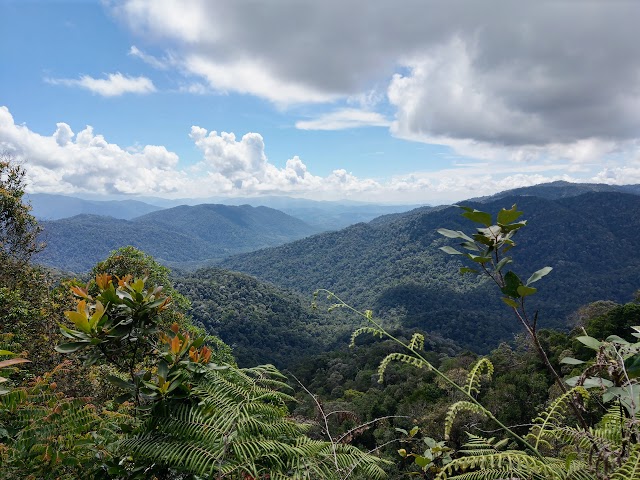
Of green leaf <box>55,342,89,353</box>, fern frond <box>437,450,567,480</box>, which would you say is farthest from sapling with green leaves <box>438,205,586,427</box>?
green leaf <box>55,342,89,353</box>

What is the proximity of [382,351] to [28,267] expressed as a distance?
37.2 m

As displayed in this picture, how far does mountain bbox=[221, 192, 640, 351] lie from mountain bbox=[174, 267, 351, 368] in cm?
2338

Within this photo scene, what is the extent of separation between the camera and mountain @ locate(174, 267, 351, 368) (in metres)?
66.7

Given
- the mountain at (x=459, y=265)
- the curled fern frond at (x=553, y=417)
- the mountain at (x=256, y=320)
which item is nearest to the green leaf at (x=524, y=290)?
the curled fern frond at (x=553, y=417)

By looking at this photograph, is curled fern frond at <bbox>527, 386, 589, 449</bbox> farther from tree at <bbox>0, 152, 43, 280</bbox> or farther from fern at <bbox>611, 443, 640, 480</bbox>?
tree at <bbox>0, 152, 43, 280</bbox>

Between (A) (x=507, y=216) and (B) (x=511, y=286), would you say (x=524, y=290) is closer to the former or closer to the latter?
(B) (x=511, y=286)

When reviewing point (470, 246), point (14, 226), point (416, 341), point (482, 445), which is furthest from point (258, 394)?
point (14, 226)

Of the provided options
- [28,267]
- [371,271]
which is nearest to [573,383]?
[28,267]

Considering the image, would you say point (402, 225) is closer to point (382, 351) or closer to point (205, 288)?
point (205, 288)

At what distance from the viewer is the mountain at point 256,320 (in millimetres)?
66688

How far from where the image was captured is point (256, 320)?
2938 inches

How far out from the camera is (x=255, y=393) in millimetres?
1734

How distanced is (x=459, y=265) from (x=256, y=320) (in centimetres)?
6966

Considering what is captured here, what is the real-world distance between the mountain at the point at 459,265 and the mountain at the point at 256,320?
2338cm
